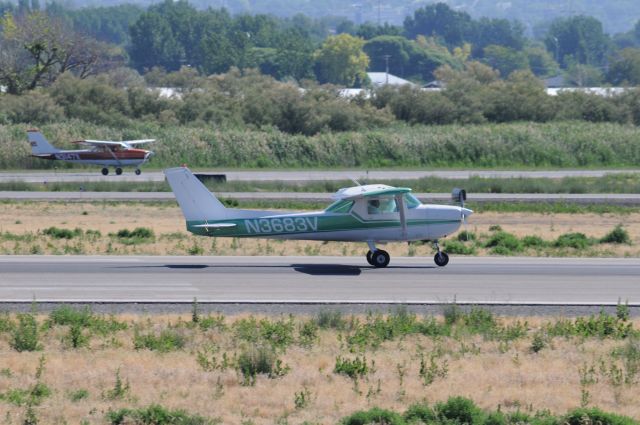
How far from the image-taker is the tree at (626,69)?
139 meters

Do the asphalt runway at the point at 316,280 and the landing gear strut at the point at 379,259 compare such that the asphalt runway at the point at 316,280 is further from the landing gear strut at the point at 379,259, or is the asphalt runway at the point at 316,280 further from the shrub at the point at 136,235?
the shrub at the point at 136,235

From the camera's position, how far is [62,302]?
69.1 feet

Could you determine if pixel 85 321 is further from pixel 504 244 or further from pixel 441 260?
pixel 504 244

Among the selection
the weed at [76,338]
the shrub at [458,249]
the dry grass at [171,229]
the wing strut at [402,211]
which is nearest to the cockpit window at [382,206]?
the wing strut at [402,211]

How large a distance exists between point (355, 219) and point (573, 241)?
823cm

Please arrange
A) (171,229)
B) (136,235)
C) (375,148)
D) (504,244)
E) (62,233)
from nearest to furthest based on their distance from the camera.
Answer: (504,244), (62,233), (136,235), (171,229), (375,148)

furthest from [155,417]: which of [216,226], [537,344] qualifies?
[216,226]

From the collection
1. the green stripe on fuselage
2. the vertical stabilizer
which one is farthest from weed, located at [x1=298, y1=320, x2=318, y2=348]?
the vertical stabilizer

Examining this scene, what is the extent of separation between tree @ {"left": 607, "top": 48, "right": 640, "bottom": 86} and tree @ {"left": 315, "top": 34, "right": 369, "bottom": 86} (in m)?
34.6

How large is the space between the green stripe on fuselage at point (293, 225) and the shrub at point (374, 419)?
12.0m

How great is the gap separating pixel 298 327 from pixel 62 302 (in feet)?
16.6

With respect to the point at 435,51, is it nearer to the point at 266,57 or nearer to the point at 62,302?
the point at 266,57

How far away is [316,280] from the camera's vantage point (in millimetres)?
24078

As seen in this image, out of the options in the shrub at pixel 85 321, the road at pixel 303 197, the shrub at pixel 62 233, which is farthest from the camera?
the road at pixel 303 197
